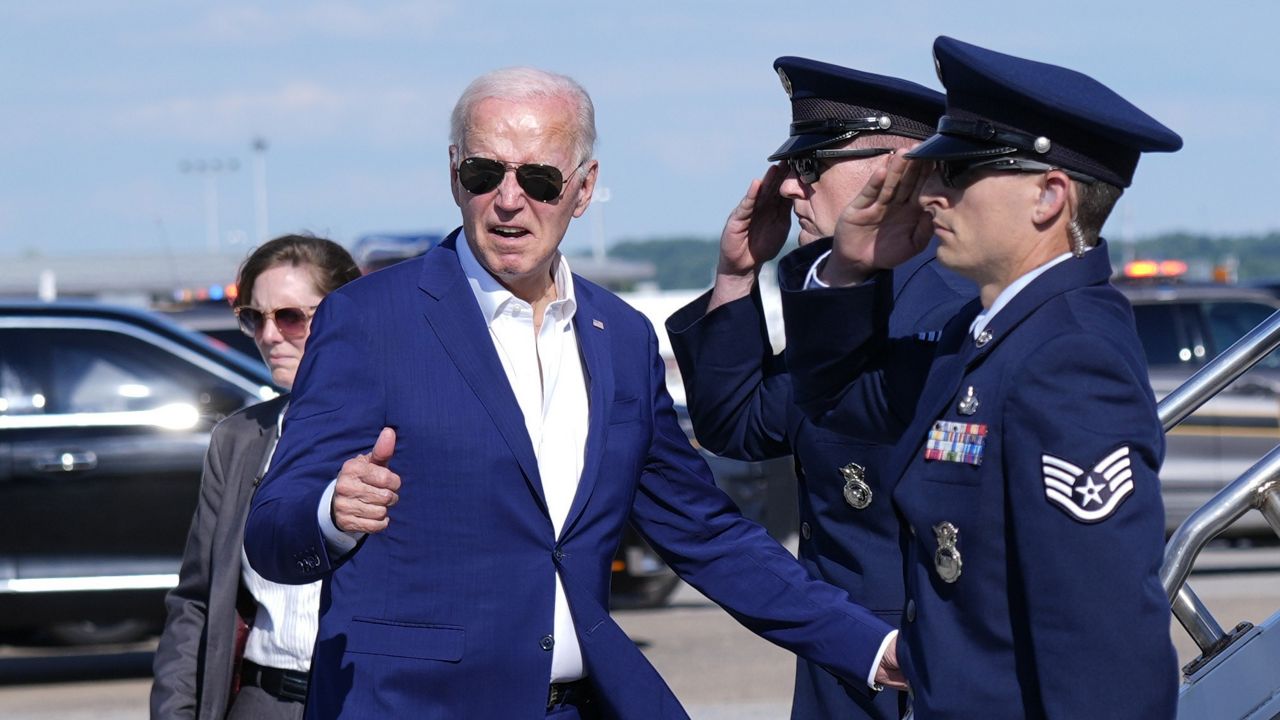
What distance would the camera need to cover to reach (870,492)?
3.29 meters

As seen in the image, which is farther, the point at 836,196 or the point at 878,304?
the point at 836,196

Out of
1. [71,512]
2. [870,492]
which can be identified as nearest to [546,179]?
[870,492]

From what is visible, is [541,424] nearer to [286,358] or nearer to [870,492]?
[870,492]

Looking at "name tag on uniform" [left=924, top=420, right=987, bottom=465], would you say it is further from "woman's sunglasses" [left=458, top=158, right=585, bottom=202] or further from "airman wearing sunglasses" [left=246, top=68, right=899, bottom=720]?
"woman's sunglasses" [left=458, top=158, right=585, bottom=202]

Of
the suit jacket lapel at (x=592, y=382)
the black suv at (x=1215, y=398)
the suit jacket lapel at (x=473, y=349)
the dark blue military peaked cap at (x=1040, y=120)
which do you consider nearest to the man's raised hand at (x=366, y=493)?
the suit jacket lapel at (x=473, y=349)

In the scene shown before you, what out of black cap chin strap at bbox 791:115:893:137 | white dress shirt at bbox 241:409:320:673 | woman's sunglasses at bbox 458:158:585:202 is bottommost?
white dress shirt at bbox 241:409:320:673

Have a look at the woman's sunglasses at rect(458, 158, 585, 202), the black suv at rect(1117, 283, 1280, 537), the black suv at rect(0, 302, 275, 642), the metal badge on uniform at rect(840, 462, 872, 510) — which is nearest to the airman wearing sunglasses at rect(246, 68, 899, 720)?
the woman's sunglasses at rect(458, 158, 585, 202)

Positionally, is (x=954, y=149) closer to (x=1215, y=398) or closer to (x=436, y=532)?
(x=436, y=532)

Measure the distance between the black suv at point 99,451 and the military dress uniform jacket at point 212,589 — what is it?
4.39 metres

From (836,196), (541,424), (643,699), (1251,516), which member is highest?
(836,196)

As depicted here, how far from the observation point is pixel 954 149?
8.30ft

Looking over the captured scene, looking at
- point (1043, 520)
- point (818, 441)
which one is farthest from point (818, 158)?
point (1043, 520)

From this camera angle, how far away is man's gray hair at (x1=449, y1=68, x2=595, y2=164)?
322 cm

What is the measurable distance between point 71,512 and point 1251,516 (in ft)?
24.3
